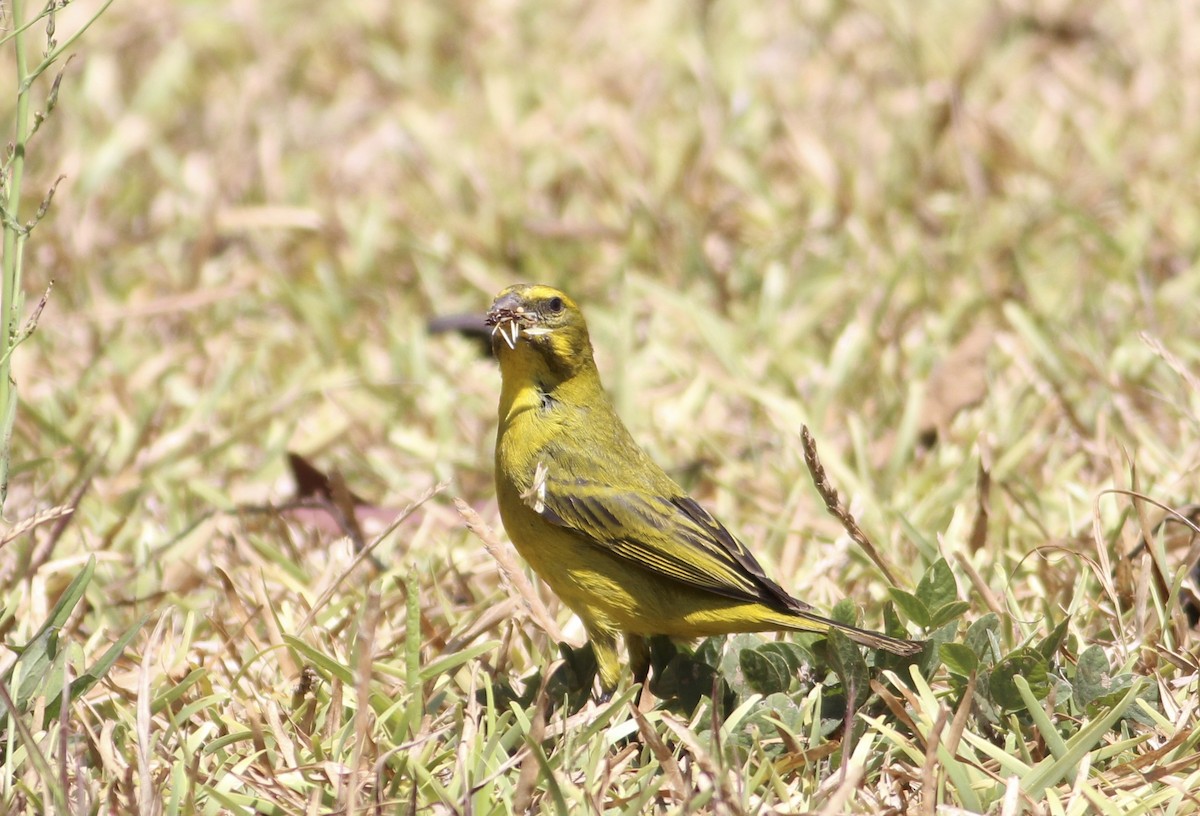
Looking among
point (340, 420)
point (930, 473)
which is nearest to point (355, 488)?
Result: point (340, 420)

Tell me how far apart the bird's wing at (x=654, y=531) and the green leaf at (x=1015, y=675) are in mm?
443

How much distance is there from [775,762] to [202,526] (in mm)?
1884

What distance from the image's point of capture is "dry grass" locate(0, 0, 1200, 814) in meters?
2.80

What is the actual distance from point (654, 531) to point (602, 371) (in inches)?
77.0

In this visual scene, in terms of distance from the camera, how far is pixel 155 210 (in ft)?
20.4

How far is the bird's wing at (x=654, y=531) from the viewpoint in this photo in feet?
10.3

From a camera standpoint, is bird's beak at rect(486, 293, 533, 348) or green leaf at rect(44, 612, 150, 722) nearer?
green leaf at rect(44, 612, 150, 722)

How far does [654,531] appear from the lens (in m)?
3.29

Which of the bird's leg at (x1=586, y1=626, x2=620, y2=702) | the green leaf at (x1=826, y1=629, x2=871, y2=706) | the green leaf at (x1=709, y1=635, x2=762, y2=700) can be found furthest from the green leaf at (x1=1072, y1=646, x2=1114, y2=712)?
the bird's leg at (x1=586, y1=626, x2=620, y2=702)

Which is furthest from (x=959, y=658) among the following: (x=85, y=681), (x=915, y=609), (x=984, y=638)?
(x=85, y=681)

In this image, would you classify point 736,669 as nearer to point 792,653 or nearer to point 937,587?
point 792,653

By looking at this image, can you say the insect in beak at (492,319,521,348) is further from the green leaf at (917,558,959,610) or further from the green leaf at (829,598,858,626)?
the green leaf at (917,558,959,610)

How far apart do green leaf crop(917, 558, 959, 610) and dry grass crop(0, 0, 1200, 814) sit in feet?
0.24

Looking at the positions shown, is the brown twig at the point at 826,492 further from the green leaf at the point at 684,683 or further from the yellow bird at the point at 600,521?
the green leaf at the point at 684,683
